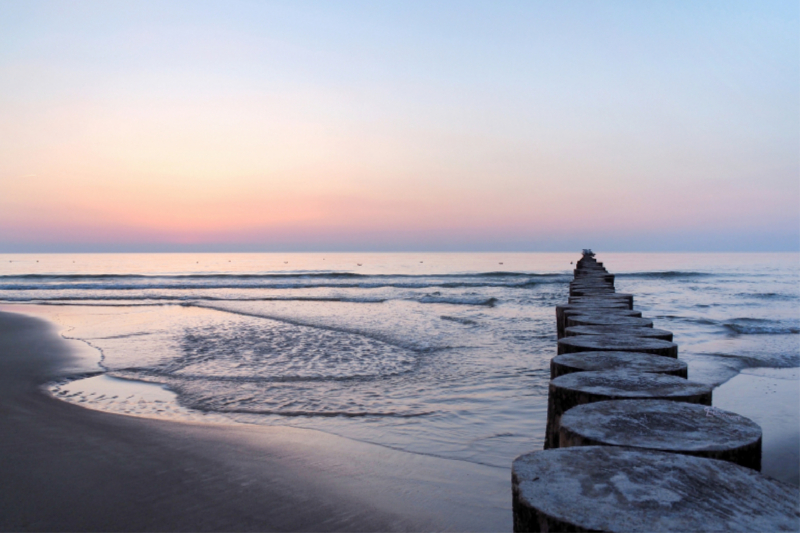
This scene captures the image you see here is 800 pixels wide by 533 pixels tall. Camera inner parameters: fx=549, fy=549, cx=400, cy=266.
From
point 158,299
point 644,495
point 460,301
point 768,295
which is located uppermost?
point 644,495

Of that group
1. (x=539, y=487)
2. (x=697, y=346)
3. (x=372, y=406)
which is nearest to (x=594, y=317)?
(x=372, y=406)

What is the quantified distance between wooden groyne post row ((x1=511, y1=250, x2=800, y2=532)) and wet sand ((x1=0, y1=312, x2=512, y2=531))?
1.43 m

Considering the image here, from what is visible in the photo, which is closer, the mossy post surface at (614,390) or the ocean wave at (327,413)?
the mossy post surface at (614,390)

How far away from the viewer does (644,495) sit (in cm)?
139

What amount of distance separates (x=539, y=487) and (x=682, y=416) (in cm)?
85

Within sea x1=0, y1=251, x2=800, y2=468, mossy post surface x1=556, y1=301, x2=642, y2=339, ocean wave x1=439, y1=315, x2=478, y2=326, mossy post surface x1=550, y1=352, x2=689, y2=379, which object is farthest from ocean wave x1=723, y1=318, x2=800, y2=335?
mossy post surface x1=550, y1=352, x2=689, y2=379

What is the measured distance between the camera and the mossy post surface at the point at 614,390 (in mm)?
2242

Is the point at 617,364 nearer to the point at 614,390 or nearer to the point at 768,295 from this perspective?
the point at 614,390

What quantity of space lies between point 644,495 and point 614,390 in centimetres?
96

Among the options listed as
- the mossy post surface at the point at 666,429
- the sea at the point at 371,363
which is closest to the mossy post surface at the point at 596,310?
the sea at the point at 371,363

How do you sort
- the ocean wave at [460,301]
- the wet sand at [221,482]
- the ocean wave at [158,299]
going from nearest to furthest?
the wet sand at [221,482] < the ocean wave at [460,301] < the ocean wave at [158,299]

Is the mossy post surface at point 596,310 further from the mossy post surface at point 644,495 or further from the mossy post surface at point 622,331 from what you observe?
the mossy post surface at point 644,495

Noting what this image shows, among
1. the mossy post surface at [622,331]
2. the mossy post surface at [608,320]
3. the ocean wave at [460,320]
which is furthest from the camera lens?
the ocean wave at [460,320]

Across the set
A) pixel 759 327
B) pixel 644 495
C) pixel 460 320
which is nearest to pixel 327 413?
pixel 644 495
